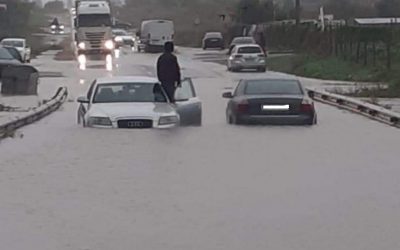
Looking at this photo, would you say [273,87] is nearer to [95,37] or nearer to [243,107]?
[243,107]

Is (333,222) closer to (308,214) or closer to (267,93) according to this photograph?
(308,214)

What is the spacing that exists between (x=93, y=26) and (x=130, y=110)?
54.6m

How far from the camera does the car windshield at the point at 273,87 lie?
88.3ft

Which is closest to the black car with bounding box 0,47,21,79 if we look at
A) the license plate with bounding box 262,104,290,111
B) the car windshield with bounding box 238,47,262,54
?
the car windshield with bounding box 238,47,262,54

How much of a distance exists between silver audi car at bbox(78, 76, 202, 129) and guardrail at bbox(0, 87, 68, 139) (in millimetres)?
1559

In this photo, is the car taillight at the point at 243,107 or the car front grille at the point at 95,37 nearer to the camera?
the car taillight at the point at 243,107

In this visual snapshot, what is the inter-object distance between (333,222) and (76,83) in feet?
120

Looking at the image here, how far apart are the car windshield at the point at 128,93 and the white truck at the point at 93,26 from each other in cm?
5274

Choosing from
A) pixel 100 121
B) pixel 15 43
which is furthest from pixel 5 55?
pixel 100 121

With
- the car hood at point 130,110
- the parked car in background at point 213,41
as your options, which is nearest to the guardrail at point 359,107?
the car hood at point 130,110

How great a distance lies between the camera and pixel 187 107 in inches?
1041

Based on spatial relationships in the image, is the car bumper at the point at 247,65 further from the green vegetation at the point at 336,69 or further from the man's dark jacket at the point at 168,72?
the man's dark jacket at the point at 168,72

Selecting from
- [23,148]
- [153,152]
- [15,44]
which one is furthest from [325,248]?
[15,44]

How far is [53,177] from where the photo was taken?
17.0 meters
